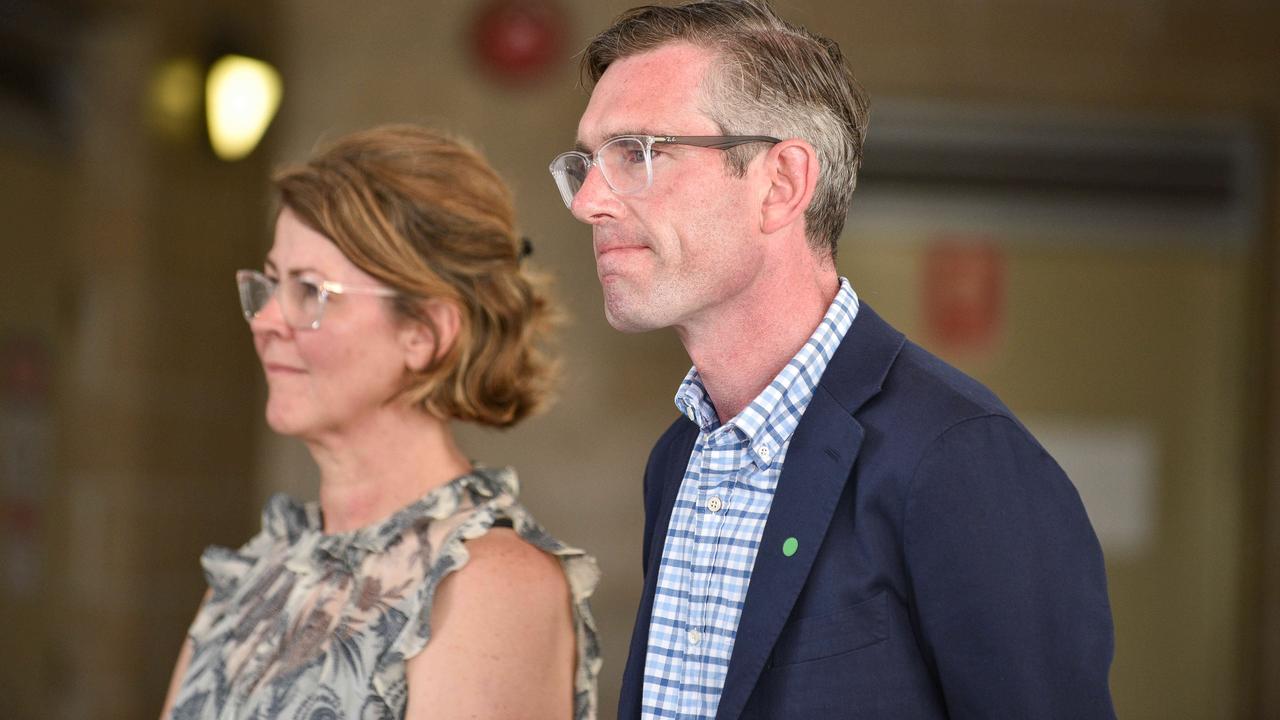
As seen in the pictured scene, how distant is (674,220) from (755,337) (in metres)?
0.16

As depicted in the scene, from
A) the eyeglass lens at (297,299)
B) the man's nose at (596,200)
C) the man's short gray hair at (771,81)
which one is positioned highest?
the man's short gray hair at (771,81)

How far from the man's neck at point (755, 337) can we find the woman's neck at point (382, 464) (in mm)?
783

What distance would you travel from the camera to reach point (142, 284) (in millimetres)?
4965

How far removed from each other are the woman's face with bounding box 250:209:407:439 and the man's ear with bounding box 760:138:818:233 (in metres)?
0.89

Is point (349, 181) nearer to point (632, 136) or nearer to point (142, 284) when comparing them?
point (632, 136)

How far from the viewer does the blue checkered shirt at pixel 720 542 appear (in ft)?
5.04

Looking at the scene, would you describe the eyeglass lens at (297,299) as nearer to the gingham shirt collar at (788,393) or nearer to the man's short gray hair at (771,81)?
the man's short gray hair at (771,81)

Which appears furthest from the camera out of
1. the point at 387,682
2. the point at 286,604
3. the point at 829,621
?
the point at 286,604

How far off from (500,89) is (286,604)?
3068 mm

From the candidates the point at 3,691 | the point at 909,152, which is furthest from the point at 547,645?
the point at 909,152

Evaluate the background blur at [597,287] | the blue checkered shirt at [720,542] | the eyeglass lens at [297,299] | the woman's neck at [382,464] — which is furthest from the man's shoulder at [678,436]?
the background blur at [597,287]

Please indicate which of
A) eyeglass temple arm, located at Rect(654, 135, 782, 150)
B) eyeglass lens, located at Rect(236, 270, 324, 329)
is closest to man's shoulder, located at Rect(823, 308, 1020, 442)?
eyeglass temple arm, located at Rect(654, 135, 782, 150)

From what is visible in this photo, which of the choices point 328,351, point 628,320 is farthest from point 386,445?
point 628,320

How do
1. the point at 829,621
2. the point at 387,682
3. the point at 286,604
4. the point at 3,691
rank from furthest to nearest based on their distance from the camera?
1. the point at 3,691
2. the point at 286,604
3. the point at 387,682
4. the point at 829,621
